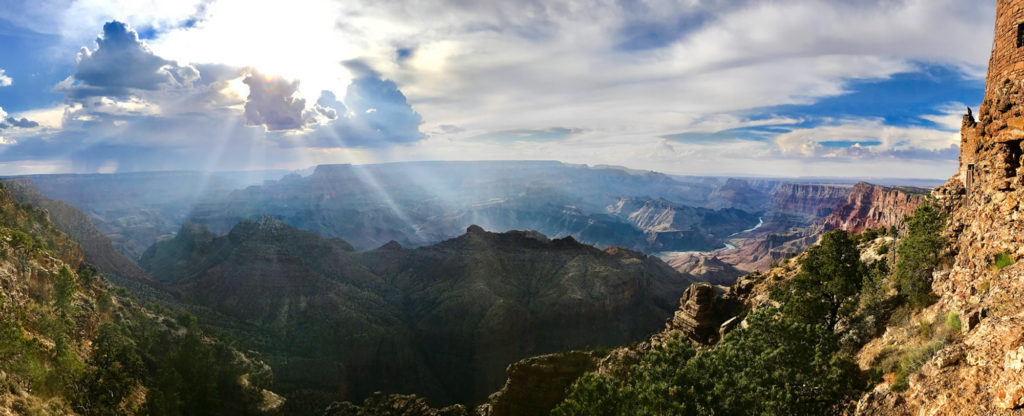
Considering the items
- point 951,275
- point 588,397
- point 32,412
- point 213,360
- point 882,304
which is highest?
point 951,275

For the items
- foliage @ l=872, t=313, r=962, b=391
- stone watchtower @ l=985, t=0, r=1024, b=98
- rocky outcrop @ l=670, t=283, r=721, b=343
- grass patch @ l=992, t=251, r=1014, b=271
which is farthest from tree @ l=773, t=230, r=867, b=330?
stone watchtower @ l=985, t=0, r=1024, b=98

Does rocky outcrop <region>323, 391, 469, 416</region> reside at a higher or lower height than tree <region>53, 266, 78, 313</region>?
lower

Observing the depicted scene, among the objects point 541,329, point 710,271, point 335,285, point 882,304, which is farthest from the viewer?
point 710,271

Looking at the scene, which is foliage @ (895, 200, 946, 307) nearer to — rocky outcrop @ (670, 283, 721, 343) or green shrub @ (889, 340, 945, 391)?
green shrub @ (889, 340, 945, 391)

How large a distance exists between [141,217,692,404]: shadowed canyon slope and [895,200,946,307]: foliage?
7268 cm

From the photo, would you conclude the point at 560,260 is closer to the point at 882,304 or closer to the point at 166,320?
the point at 166,320

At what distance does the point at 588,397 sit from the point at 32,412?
3105cm

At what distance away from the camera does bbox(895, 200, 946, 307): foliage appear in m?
22.1

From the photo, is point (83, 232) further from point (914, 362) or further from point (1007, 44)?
point (1007, 44)

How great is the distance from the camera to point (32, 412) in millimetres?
24844

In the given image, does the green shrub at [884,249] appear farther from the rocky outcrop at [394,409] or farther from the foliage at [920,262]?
the rocky outcrop at [394,409]

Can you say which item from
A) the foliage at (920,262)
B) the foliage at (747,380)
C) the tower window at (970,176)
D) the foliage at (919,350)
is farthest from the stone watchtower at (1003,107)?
the foliage at (747,380)

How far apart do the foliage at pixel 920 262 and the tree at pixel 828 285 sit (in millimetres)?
2443

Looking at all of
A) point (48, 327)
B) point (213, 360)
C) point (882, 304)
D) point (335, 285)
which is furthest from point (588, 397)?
point (335, 285)
